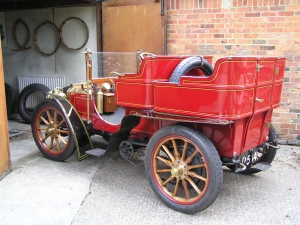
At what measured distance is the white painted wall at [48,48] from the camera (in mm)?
5918

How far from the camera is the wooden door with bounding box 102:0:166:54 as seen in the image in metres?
4.87

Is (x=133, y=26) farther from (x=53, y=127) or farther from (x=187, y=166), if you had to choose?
(x=187, y=166)

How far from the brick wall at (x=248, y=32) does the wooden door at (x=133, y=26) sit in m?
0.20

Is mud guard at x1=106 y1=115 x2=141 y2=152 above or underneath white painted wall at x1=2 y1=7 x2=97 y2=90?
underneath

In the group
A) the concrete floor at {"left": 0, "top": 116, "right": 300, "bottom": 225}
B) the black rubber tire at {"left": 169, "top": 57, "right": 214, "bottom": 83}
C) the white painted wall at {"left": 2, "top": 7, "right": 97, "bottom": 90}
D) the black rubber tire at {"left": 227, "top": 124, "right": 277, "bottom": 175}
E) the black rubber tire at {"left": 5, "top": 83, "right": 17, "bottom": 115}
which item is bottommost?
the concrete floor at {"left": 0, "top": 116, "right": 300, "bottom": 225}

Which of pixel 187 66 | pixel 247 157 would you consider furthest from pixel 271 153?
pixel 187 66

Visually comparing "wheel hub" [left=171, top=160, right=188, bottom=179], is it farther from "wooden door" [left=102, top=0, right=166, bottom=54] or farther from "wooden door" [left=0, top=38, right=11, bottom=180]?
"wooden door" [left=102, top=0, right=166, bottom=54]

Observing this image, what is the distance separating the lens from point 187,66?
9.37 feet

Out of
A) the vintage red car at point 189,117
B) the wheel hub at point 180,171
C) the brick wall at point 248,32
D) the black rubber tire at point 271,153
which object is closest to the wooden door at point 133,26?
the brick wall at point 248,32

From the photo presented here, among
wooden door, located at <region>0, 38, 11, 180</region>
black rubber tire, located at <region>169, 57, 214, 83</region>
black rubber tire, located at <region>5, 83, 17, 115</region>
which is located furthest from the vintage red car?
black rubber tire, located at <region>5, 83, 17, 115</region>

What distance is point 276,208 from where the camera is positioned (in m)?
2.87

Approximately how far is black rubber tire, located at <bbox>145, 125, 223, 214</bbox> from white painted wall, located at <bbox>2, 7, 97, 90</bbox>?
352cm

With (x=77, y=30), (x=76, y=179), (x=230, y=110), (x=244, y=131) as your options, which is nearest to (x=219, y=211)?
(x=244, y=131)

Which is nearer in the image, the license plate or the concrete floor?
the concrete floor
